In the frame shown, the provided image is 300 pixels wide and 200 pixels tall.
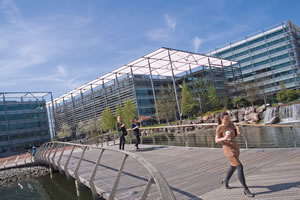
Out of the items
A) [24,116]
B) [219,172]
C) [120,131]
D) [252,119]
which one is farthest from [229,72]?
[219,172]

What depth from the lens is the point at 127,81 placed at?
5334cm

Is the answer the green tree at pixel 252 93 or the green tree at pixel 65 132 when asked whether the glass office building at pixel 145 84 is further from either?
the green tree at pixel 252 93

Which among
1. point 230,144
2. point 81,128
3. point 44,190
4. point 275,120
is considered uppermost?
point 81,128

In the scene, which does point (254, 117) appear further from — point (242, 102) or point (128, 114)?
point (128, 114)

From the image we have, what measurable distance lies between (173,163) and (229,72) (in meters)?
54.1

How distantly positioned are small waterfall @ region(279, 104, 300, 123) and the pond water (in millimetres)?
25737

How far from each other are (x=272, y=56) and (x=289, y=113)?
140 ft

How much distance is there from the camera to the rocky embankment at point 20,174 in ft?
50.3

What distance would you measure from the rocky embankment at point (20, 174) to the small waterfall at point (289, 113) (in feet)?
85.1

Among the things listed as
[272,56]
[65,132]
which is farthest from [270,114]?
[65,132]

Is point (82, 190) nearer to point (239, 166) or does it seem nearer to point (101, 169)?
point (101, 169)

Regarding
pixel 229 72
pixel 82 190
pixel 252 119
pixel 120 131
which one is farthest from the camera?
pixel 229 72

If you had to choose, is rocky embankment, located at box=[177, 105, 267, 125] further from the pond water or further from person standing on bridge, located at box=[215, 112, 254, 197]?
person standing on bridge, located at box=[215, 112, 254, 197]

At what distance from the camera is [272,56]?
66188mm
